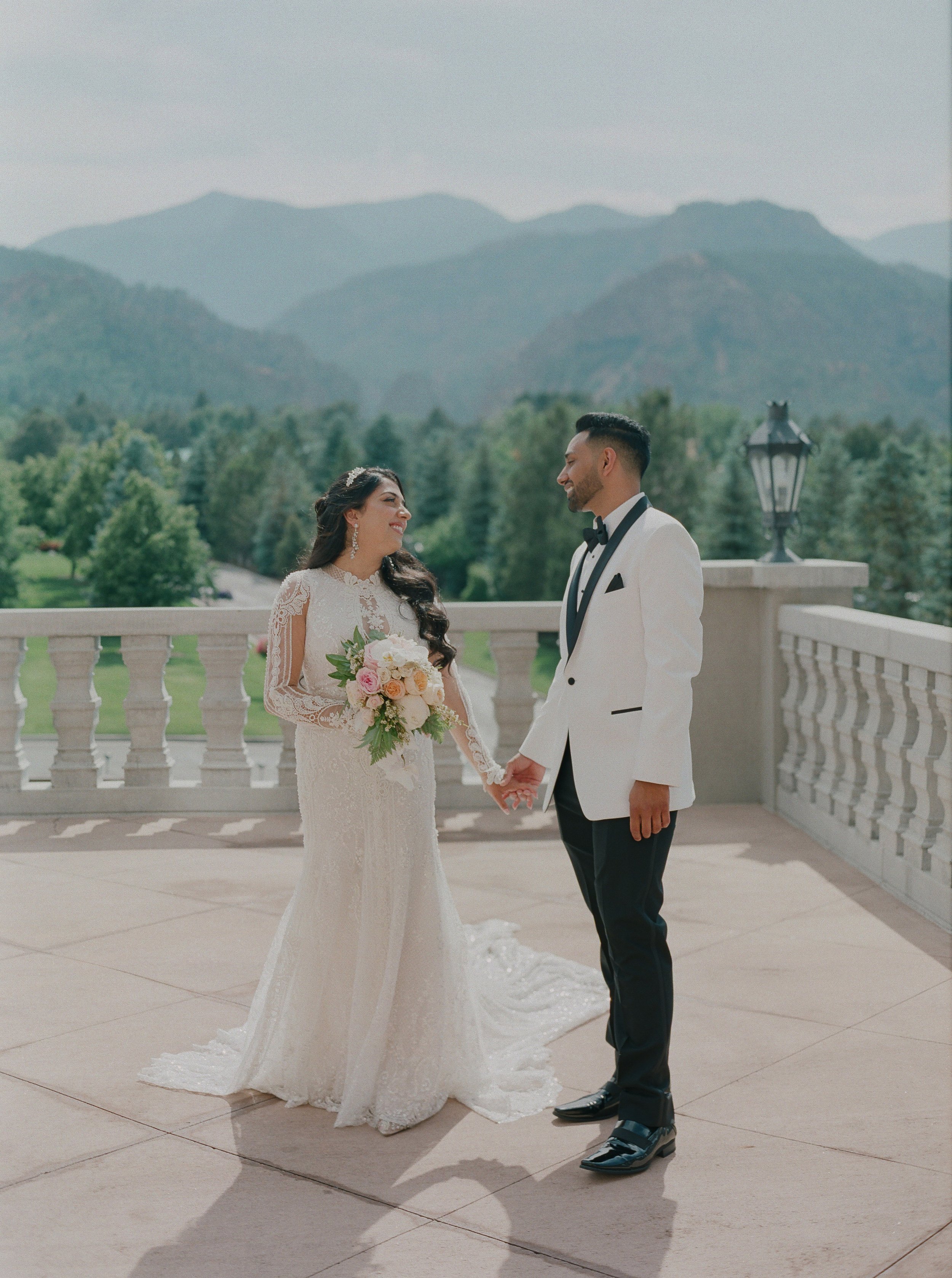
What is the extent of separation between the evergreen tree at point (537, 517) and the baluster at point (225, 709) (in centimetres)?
8902

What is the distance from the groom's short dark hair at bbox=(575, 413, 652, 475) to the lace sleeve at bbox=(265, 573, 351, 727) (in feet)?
3.39

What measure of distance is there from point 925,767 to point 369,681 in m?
2.99

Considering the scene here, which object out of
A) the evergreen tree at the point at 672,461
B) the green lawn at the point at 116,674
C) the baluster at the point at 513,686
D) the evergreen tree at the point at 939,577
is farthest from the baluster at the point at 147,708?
the evergreen tree at the point at 672,461

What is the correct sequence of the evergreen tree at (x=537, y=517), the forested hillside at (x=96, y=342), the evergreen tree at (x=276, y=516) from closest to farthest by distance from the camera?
the evergreen tree at (x=537, y=517) → the evergreen tree at (x=276, y=516) → the forested hillside at (x=96, y=342)

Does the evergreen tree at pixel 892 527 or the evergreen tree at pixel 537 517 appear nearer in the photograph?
the evergreen tree at pixel 892 527

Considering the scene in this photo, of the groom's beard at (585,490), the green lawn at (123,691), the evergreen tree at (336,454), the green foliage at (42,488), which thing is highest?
the evergreen tree at (336,454)

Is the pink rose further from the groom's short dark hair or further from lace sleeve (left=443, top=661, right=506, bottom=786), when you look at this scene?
the groom's short dark hair

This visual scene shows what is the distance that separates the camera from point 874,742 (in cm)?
631

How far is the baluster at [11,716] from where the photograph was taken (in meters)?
7.64

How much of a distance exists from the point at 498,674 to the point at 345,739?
165 inches

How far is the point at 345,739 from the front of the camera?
4.09 metres

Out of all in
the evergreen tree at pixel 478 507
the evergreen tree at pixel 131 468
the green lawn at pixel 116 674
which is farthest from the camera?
the evergreen tree at pixel 478 507

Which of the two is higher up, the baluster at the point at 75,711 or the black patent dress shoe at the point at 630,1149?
the baluster at the point at 75,711

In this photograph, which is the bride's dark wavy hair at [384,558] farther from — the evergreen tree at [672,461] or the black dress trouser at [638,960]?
the evergreen tree at [672,461]
